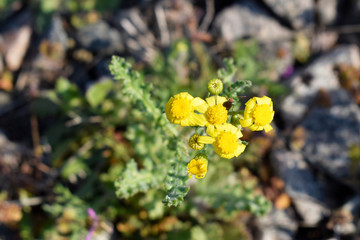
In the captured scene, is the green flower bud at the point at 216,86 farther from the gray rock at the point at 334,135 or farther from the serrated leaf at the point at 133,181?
the gray rock at the point at 334,135

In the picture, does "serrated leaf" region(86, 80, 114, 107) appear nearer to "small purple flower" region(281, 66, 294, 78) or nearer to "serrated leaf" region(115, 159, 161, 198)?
"serrated leaf" region(115, 159, 161, 198)

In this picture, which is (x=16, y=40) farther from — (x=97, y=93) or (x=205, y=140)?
(x=205, y=140)

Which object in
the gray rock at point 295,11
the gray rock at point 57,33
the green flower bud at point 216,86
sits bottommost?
the green flower bud at point 216,86

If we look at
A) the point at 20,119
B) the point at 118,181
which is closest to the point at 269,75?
the point at 118,181

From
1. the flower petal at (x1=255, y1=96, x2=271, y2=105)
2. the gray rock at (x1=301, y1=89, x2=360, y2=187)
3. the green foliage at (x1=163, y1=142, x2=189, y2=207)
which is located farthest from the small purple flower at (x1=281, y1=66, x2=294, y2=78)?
the green foliage at (x1=163, y1=142, x2=189, y2=207)

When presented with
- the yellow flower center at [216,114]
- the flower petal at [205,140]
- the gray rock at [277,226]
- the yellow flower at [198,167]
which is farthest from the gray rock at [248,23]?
the yellow flower at [198,167]

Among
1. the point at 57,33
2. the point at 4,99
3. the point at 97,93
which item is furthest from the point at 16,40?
the point at 97,93
